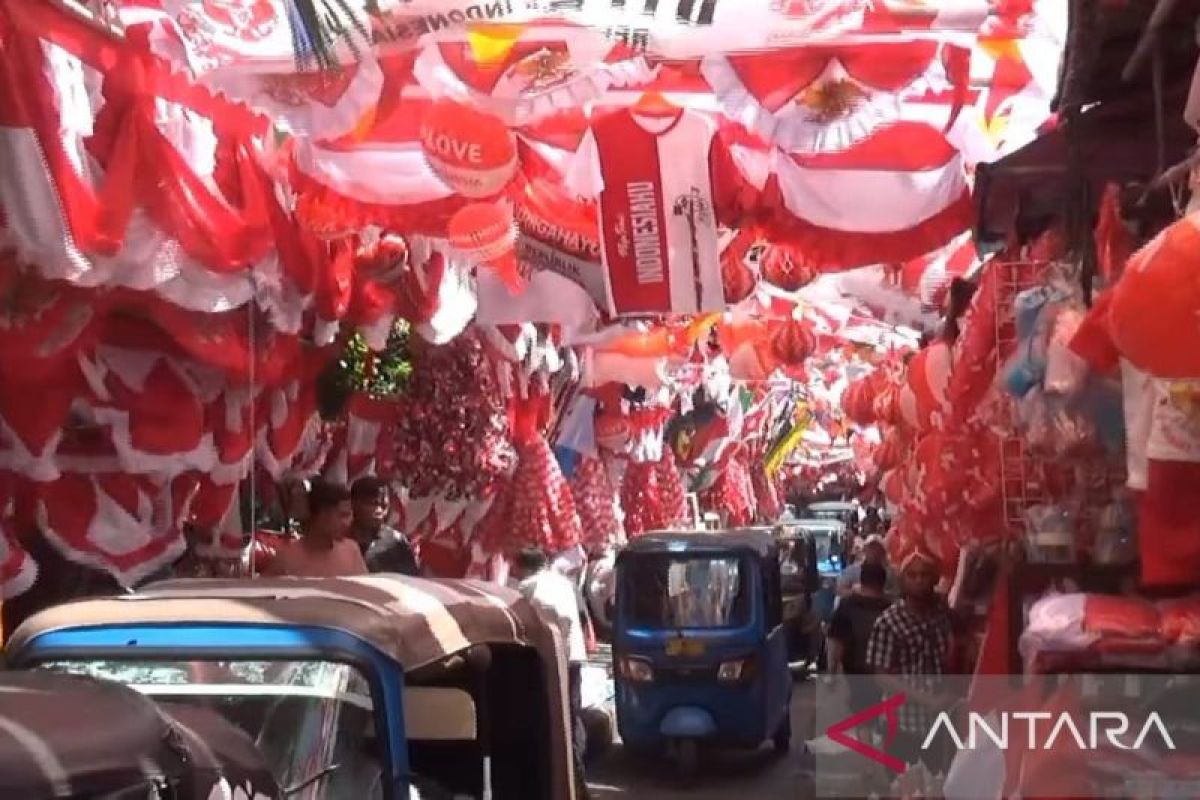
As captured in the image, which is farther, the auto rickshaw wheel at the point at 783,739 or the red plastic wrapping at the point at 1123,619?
the auto rickshaw wheel at the point at 783,739

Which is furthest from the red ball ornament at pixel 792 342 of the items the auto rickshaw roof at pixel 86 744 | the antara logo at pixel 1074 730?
the auto rickshaw roof at pixel 86 744

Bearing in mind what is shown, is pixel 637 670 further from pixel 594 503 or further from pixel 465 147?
pixel 465 147

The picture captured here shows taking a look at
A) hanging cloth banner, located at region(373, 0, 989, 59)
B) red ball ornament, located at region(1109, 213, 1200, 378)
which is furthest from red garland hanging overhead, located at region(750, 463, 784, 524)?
red ball ornament, located at region(1109, 213, 1200, 378)

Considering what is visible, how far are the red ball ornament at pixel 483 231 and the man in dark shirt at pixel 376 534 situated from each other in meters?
1.48

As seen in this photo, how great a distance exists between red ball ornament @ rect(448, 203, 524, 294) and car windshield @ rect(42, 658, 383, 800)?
3919 millimetres

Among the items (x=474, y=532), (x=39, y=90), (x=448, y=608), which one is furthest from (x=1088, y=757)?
(x=474, y=532)

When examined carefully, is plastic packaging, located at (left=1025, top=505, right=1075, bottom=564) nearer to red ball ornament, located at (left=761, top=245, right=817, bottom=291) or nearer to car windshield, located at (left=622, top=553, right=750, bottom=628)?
red ball ornament, located at (left=761, top=245, right=817, bottom=291)

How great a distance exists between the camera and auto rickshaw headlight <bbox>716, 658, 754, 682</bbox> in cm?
1162

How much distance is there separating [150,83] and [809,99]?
270cm

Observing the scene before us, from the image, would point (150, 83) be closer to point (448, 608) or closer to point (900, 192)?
point (448, 608)

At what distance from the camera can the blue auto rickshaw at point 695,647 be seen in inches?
457

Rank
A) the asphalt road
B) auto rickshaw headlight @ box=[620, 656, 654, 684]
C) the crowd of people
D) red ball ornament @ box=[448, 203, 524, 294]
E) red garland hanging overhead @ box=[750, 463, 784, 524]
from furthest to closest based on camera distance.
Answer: red garland hanging overhead @ box=[750, 463, 784, 524], auto rickshaw headlight @ box=[620, 656, 654, 684], the asphalt road, red ball ornament @ box=[448, 203, 524, 294], the crowd of people

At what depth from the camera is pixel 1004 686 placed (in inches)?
179

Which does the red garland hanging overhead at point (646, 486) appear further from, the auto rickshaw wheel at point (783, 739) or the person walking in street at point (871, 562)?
the person walking in street at point (871, 562)
